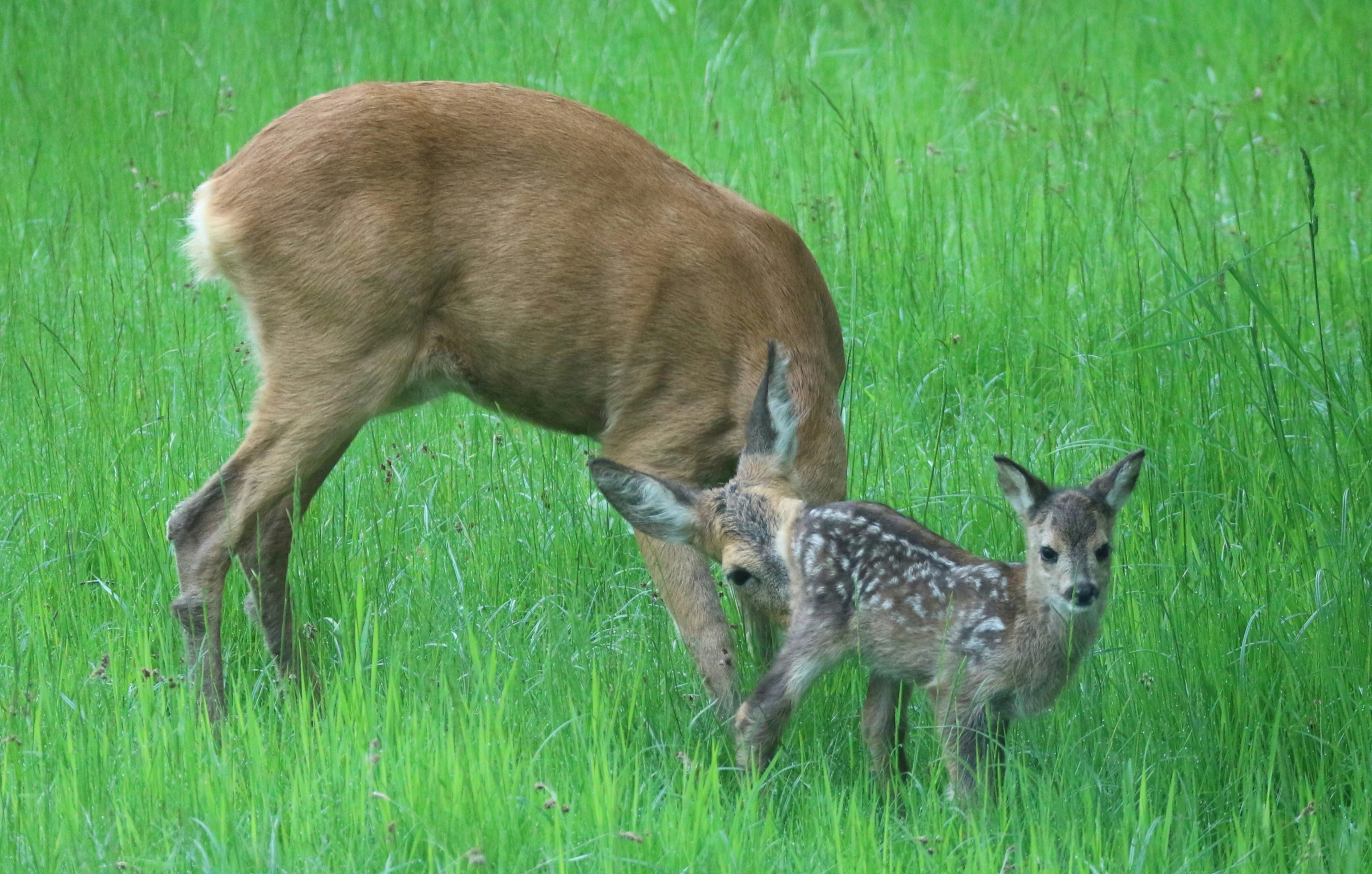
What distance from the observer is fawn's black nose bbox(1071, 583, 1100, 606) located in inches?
136

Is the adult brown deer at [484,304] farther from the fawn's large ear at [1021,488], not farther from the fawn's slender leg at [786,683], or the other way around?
the fawn's large ear at [1021,488]

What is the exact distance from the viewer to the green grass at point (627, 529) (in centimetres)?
337

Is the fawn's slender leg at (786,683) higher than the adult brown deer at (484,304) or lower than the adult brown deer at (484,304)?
lower

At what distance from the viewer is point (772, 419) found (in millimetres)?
4215

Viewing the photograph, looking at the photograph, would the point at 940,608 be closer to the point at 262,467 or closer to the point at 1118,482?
the point at 1118,482

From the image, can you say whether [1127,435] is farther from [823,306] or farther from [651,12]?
[651,12]

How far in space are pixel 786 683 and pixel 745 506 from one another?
53 cm

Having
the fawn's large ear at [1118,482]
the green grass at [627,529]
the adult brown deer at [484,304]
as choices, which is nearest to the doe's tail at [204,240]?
the adult brown deer at [484,304]

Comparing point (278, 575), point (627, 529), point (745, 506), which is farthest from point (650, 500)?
point (278, 575)

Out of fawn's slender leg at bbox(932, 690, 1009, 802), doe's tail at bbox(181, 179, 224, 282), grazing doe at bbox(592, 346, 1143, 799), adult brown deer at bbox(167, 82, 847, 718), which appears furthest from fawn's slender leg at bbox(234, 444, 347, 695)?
fawn's slender leg at bbox(932, 690, 1009, 802)

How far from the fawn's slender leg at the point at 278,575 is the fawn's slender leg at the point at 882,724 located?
1630 mm

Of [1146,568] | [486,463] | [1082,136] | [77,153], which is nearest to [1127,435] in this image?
[1146,568]

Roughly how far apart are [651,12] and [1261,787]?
7.88 meters

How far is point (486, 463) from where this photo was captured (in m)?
5.70
